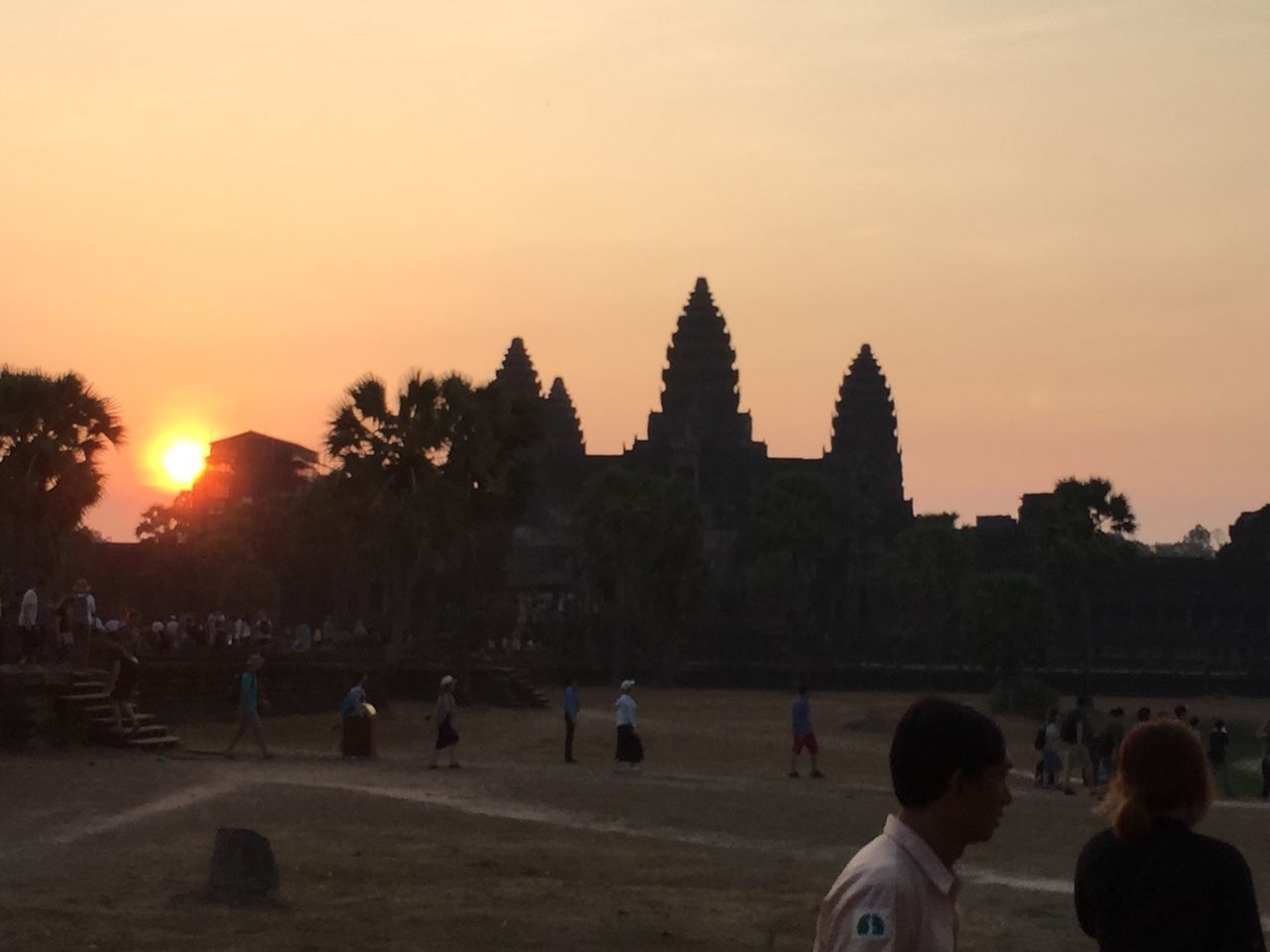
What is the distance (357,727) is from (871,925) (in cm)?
2707

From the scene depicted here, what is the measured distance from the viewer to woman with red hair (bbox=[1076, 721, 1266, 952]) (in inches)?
218

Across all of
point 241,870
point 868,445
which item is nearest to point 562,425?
point 868,445

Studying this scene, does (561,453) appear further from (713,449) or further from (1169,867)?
(1169,867)

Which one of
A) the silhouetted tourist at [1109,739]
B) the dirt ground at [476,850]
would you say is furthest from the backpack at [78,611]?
the silhouetted tourist at [1109,739]

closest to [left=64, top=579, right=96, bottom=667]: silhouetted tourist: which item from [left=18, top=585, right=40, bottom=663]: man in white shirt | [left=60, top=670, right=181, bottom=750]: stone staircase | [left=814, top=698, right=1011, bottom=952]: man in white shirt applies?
[left=18, top=585, right=40, bottom=663]: man in white shirt

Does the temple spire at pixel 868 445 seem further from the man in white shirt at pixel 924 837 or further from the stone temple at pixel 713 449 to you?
the man in white shirt at pixel 924 837

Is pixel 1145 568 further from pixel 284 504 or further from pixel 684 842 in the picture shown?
pixel 684 842

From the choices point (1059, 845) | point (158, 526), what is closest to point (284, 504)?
point (158, 526)

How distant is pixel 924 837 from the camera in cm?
464

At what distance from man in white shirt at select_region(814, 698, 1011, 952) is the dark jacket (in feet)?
3.11

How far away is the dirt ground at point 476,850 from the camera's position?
52.5 feet

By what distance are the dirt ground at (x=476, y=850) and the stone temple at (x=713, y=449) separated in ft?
248

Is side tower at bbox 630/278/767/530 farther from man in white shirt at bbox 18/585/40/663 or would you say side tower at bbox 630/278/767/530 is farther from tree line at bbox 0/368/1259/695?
man in white shirt at bbox 18/585/40/663

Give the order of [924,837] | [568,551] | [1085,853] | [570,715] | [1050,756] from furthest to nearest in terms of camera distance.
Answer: [568,551] → [570,715] → [1050,756] → [1085,853] → [924,837]
